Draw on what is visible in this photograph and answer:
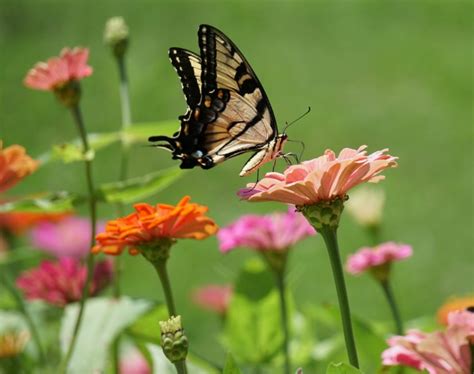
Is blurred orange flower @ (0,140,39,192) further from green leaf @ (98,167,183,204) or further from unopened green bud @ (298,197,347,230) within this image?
unopened green bud @ (298,197,347,230)

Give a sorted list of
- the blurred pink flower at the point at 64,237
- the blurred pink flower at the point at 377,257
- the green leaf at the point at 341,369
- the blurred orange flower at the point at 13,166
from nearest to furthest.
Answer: the green leaf at the point at 341,369 → the blurred orange flower at the point at 13,166 → the blurred pink flower at the point at 377,257 → the blurred pink flower at the point at 64,237

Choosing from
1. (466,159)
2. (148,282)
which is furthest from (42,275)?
(466,159)

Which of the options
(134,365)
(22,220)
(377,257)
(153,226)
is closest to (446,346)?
(153,226)

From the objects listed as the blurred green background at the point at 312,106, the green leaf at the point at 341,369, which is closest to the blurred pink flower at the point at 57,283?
the green leaf at the point at 341,369

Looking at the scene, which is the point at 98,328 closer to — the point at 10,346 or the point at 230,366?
the point at 10,346

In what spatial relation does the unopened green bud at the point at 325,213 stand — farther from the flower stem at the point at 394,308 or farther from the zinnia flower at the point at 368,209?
the zinnia flower at the point at 368,209

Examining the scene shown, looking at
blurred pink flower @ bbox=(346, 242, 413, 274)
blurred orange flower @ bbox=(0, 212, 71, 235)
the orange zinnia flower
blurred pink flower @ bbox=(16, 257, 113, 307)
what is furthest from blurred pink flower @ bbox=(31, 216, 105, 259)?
the orange zinnia flower
